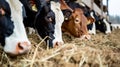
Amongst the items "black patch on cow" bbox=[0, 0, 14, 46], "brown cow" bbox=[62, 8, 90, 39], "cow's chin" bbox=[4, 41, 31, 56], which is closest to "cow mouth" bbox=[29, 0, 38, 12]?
"black patch on cow" bbox=[0, 0, 14, 46]

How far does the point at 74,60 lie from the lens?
15.4 feet

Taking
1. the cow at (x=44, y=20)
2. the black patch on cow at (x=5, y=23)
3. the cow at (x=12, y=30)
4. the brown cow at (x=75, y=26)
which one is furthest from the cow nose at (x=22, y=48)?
the brown cow at (x=75, y=26)

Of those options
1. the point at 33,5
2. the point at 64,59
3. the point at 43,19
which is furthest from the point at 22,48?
the point at 43,19

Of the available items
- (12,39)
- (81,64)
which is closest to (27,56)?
(12,39)

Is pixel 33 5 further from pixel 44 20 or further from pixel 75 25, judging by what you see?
pixel 75 25

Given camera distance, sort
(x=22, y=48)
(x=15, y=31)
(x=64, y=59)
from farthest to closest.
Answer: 1. (x=15, y=31)
2. (x=64, y=59)
3. (x=22, y=48)

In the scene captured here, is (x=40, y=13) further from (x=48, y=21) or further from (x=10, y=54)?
(x=10, y=54)

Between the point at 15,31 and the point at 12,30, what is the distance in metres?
0.03

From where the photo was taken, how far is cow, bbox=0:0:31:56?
4.46m

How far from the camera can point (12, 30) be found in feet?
15.8

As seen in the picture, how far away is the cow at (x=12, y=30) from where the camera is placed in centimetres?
446

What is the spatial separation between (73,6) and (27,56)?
6936 mm

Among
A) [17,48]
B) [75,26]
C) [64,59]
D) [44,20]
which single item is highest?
[17,48]

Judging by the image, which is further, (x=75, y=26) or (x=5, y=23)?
(x=75, y=26)
